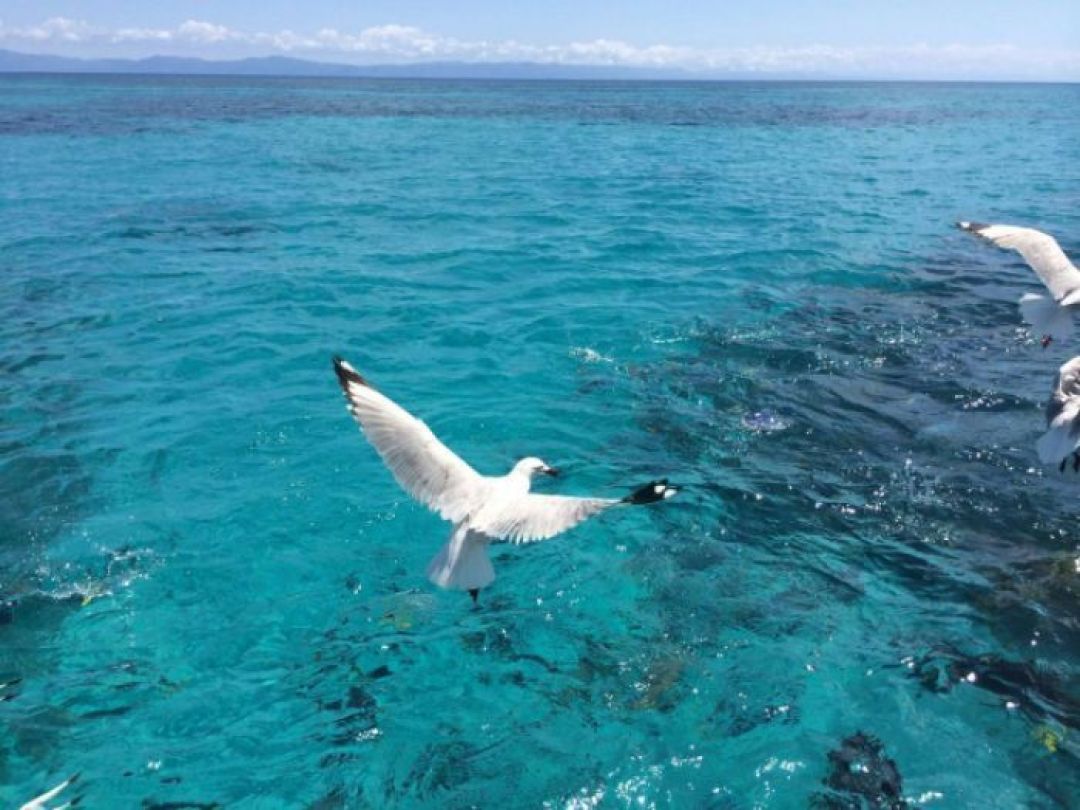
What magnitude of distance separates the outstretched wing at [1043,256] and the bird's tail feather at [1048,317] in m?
0.16

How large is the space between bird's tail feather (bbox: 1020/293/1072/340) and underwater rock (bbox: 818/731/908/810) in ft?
26.1

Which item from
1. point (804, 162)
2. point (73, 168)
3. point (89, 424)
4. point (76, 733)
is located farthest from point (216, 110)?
point (76, 733)

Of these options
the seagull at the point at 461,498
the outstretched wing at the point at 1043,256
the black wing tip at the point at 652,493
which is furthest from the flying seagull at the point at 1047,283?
the black wing tip at the point at 652,493

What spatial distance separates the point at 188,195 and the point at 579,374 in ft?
78.4

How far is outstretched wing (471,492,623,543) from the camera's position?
25.5 feet

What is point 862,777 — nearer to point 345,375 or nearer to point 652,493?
point 652,493

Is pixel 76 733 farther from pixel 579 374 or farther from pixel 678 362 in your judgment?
pixel 678 362

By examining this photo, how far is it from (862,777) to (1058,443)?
17.4 ft

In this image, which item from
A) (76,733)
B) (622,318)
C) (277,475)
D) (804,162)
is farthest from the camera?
(804,162)

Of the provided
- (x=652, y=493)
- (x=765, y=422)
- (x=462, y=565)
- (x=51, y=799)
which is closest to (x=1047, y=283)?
(x=765, y=422)

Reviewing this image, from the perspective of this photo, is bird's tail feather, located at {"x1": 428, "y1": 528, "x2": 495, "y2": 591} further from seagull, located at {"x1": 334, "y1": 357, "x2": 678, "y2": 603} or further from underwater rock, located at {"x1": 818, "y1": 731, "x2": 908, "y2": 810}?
underwater rock, located at {"x1": 818, "y1": 731, "x2": 908, "y2": 810}

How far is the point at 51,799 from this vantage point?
7348 millimetres

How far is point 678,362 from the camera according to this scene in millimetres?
16406

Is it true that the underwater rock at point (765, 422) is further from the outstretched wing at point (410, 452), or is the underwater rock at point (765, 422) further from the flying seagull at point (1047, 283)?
the outstretched wing at point (410, 452)
